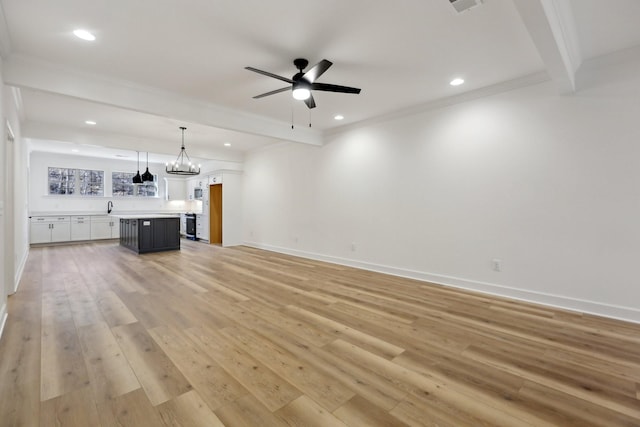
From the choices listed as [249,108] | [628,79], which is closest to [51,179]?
[249,108]

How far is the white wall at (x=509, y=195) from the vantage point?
123 inches

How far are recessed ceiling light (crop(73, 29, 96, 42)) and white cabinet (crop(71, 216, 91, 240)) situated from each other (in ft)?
27.5

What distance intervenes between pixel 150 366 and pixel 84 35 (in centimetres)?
311

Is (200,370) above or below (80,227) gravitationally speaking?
below

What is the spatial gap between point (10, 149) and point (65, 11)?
111 inches

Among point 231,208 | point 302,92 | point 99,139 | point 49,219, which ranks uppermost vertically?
point 99,139

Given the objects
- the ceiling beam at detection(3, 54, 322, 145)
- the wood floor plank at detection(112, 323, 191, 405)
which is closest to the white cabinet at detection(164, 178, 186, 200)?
the ceiling beam at detection(3, 54, 322, 145)

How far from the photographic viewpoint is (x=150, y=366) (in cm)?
214

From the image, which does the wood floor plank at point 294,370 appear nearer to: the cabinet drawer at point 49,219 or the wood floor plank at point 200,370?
the wood floor plank at point 200,370

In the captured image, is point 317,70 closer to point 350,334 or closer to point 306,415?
point 350,334

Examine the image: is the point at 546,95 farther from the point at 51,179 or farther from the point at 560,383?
the point at 51,179

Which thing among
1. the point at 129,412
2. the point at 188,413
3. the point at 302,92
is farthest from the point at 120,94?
the point at 188,413

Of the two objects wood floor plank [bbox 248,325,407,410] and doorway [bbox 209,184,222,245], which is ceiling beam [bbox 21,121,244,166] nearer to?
doorway [bbox 209,184,222,245]

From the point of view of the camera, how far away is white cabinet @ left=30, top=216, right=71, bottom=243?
27.2ft
